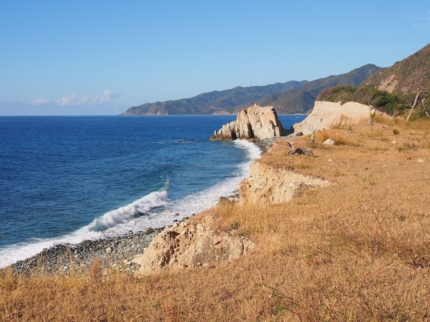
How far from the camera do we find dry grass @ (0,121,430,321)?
5207 millimetres

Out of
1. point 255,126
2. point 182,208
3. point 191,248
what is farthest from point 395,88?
point 191,248

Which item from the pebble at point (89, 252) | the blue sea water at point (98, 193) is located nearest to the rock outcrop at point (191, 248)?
the pebble at point (89, 252)

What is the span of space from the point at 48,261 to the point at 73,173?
24499mm

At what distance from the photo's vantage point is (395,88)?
305 ft

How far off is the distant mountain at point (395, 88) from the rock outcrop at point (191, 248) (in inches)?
1536

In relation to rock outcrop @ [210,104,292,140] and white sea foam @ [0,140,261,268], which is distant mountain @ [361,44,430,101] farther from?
white sea foam @ [0,140,261,268]

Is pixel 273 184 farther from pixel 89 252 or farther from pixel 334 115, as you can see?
pixel 334 115

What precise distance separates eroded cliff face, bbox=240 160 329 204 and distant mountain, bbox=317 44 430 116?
106ft

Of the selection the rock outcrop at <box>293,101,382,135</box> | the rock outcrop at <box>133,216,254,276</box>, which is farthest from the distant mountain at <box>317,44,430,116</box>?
the rock outcrop at <box>133,216,254,276</box>

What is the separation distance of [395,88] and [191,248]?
9569cm

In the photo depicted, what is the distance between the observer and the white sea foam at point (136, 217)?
18.4 meters

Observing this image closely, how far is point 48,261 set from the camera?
54.5 ft

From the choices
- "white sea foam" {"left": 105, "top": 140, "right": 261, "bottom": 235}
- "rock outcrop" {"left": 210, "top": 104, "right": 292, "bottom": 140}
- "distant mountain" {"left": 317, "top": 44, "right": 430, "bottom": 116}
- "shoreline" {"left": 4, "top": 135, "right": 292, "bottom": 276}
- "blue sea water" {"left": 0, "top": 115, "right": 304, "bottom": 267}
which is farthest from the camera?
"rock outcrop" {"left": 210, "top": 104, "right": 292, "bottom": 140}

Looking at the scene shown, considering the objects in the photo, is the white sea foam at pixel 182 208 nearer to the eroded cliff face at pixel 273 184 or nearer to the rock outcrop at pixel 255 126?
the eroded cliff face at pixel 273 184
